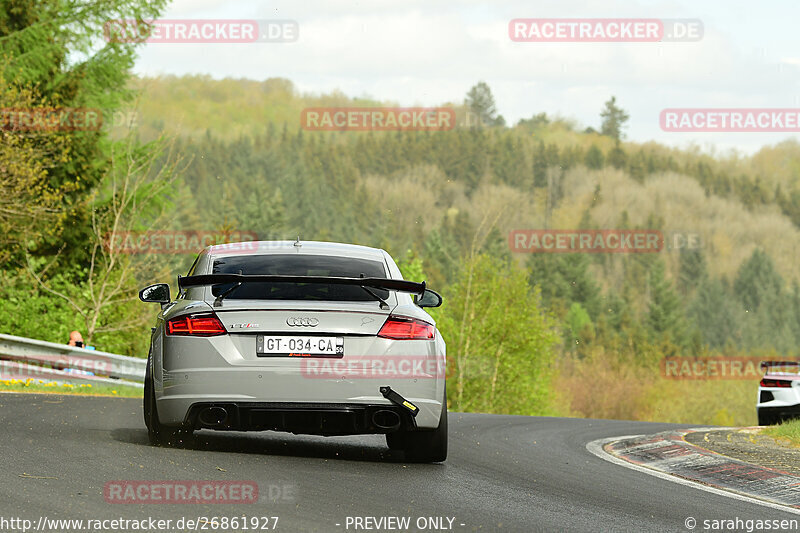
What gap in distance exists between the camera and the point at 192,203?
123125 mm

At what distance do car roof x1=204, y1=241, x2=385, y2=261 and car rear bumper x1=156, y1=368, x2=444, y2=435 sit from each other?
1418 mm

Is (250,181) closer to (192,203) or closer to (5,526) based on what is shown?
(192,203)

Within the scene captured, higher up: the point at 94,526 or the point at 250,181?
the point at 250,181

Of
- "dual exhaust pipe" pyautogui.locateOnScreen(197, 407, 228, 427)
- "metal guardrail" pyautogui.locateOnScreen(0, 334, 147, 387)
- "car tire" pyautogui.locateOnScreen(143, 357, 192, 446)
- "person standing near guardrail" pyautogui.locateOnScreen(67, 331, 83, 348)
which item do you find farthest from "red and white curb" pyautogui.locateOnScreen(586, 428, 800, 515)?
"person standing near guardrail" pyautogui.locateOnScreen(67, 331, 83, 348)

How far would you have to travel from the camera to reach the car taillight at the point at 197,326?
311 inches

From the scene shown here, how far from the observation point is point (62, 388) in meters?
18.8

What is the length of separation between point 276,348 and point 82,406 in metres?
5.85

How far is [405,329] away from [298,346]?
80cm

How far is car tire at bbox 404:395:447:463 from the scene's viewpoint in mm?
8359

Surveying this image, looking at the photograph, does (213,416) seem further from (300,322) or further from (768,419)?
(768,419)

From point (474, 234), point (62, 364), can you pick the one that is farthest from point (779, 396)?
point (474, 234)

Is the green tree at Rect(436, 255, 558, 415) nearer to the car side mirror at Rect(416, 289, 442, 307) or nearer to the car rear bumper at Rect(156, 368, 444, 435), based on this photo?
the car side mirror at Rect(416, 289, 442, 307)

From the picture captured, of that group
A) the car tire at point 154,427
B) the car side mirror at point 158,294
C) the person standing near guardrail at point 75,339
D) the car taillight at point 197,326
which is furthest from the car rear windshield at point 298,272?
the person standing near guardrail at point 75,339

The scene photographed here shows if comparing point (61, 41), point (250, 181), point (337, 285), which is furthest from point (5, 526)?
point (250, 181)
